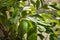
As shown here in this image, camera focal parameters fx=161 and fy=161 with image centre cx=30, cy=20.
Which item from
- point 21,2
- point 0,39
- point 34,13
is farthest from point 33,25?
point 0,39

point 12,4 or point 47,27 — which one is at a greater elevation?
point 12,4

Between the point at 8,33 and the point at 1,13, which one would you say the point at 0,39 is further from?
the point at 1,13

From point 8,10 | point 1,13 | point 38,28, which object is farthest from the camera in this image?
point 8,10

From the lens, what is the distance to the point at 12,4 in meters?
1.09

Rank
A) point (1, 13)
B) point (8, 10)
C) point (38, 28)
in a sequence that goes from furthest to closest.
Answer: point (8, 10) < point (1, 13) < point (38, 28)

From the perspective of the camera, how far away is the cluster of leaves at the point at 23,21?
97 cm

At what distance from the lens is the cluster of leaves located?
38.3 inches

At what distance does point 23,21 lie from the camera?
38.7 inches

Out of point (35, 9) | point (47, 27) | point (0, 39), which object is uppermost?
point (35, 9)

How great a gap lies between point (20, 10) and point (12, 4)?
10 centimetres

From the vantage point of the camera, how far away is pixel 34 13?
3.61 feet

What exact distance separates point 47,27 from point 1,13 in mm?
323

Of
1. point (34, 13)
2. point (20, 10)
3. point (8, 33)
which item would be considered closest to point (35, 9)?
point (34, 13)

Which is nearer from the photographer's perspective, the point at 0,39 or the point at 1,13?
the point at 1,13
